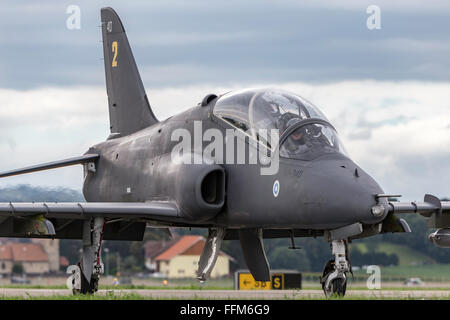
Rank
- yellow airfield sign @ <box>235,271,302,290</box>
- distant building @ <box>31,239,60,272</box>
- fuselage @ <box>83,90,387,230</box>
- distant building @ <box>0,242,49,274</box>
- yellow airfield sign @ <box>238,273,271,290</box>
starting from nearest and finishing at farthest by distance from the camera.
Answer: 1. fuselage @ <box>83,90,387,230</box>
2. yellow airfield sign @ <box>235,271,302,290</box>
3. yellow airfield sign @ <box>238,273,271,290</box>
4. distant building @ <box>31,239,60,272</box>
5. distant building @ <box>0,242,49,274</box>

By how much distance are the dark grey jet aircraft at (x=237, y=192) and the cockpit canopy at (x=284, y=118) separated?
0.06 feet

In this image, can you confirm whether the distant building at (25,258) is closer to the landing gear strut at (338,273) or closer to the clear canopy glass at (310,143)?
the landing gear strut at (338,273)

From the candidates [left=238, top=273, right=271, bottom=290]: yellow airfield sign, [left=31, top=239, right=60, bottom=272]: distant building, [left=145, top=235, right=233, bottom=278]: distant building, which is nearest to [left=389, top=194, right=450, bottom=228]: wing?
[left=238, top=273, right=271, bottom=290]: yellow airfield sign

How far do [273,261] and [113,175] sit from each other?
1107 inches

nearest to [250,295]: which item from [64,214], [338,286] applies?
[338,286]

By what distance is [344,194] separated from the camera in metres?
13.1

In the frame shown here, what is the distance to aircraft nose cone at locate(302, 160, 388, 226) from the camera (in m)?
13.0

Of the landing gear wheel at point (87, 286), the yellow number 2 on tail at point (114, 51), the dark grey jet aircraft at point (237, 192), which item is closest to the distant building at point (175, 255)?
the yellow number 2 on tail at point (114, 51)

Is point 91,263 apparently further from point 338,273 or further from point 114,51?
point 114,51

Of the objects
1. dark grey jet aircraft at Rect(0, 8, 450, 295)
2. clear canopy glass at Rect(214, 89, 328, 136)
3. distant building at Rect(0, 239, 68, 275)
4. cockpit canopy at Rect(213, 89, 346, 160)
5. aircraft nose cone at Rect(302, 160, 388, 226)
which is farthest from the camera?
distant building at Rect(0, 239, 68, 275)

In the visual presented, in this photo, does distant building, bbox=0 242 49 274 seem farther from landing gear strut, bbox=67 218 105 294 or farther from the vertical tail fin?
landing gear strut, bbox=67 218 105 294

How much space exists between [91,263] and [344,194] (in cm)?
505

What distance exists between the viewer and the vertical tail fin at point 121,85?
20484mm

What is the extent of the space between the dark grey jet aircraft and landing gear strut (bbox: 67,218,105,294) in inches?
0.7
